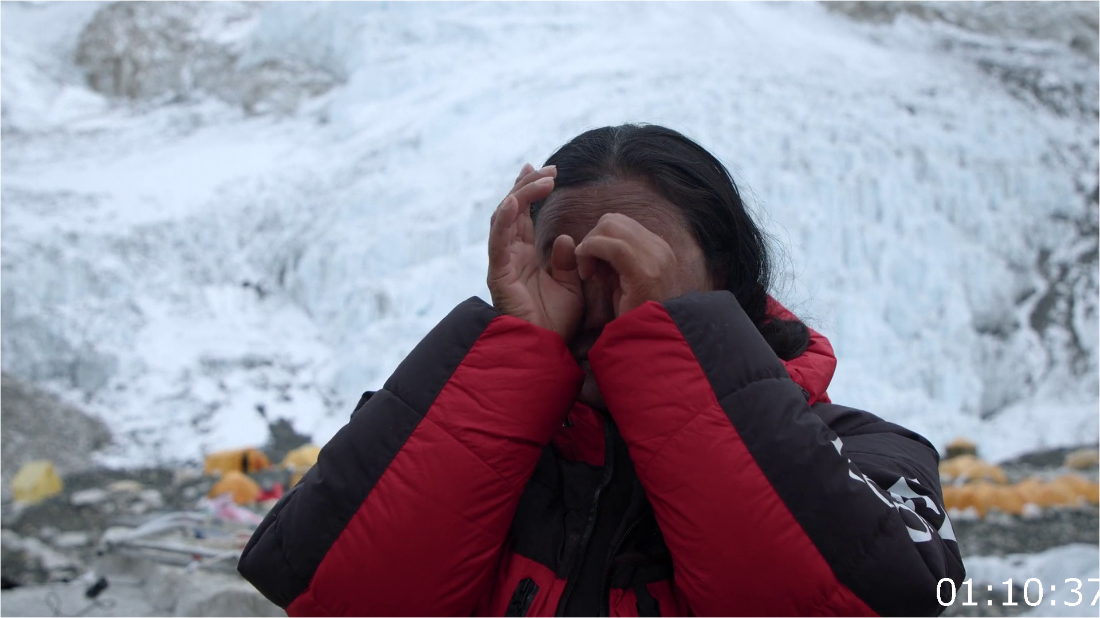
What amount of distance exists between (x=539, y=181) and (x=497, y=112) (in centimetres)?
789

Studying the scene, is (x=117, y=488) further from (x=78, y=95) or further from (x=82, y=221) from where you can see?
(x=78, y=95)

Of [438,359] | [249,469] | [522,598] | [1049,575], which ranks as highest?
[438,359]

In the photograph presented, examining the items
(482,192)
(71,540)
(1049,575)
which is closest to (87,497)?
(71,540)

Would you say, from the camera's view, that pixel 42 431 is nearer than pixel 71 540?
No

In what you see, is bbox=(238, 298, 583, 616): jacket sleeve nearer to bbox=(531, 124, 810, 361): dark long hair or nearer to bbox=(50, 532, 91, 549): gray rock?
bbox=(531, 124, 810, 361): dark long hair

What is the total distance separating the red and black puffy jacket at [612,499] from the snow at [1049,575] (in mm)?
2264

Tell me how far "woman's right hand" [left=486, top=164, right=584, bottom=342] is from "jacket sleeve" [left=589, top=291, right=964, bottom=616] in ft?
0.30

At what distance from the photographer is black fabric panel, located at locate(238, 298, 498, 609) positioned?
926mm

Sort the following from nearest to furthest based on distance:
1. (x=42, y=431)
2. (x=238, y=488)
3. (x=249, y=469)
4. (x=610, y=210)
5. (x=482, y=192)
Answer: (x=610, y=210) < (x=238, y=488) < (x=249, y=469) < (x=42, y=431) < (x=482, y=192)

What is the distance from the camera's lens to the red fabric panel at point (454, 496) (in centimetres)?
91

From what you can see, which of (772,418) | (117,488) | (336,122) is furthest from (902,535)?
(336,122)

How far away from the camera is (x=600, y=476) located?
100cm

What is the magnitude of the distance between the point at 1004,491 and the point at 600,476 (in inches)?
162

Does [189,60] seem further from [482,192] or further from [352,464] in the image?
A: [352,464]
